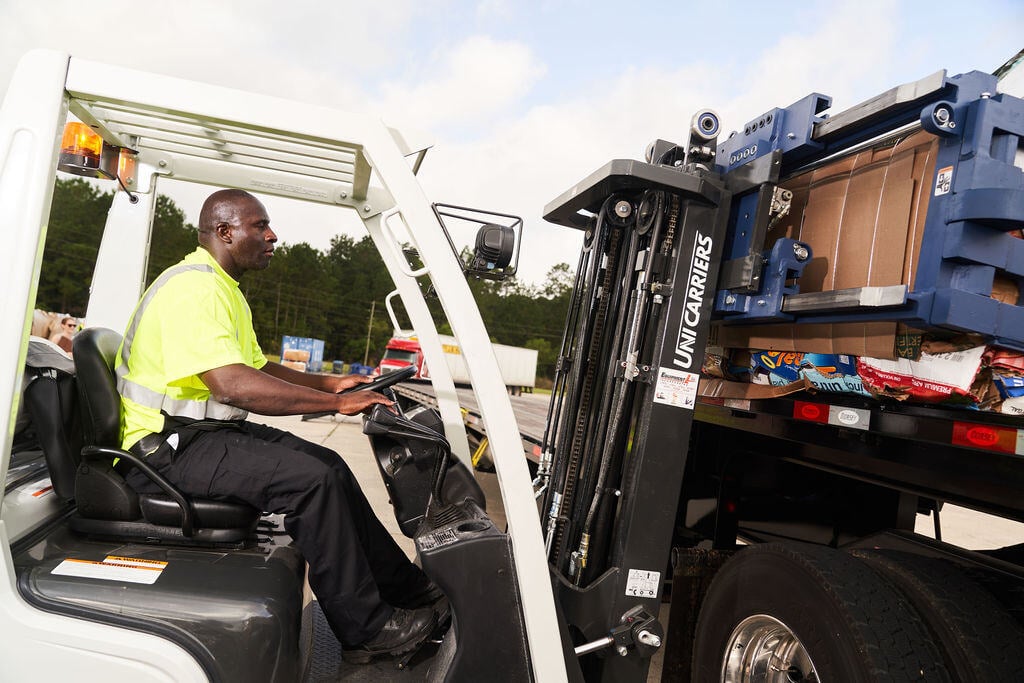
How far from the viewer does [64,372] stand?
225 cm

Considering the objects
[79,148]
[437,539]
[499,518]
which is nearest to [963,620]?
[437,539]

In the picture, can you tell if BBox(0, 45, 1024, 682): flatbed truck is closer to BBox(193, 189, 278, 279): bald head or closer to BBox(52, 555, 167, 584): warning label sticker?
BBox(52, 555, 167, 584): warning label sticker

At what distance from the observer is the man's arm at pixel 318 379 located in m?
2.79

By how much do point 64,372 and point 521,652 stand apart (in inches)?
69.4

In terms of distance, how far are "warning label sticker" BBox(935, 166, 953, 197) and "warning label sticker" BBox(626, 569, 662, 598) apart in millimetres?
1457

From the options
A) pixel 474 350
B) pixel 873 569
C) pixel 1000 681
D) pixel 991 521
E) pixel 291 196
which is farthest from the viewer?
pixel 991 521

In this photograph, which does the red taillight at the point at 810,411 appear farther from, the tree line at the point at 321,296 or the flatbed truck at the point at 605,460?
the tree line at the point at 321,296

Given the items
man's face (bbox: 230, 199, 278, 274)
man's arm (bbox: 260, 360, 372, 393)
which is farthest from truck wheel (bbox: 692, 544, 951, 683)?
man's face (bbox: 230, 199, 278, 274)

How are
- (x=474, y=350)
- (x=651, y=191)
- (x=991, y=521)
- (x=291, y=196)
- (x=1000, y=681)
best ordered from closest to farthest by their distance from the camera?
(x=1000, y=681), (x=474, y=350), (x=651, y=191), (x=291, y=196), (x=991, y=521)

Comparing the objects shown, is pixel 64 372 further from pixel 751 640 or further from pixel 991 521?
pixel 991 521

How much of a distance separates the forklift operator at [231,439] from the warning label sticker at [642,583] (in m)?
0.71

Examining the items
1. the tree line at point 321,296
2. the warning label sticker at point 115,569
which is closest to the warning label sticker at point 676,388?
the warning label sticker at point 115,569

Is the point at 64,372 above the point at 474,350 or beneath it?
beneath

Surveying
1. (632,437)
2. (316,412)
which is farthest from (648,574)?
(316,412)
